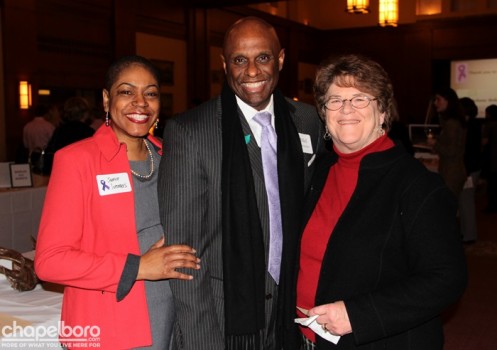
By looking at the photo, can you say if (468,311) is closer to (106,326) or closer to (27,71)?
(106,326)

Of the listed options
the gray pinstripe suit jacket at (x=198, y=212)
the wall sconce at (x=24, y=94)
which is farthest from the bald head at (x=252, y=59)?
the wall sconce at (x=24, y=94)

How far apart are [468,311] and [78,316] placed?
343 cm

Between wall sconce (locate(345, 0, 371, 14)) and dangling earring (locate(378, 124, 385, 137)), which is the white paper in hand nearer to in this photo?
dangling earring (locate(378, 124, 385, 137))

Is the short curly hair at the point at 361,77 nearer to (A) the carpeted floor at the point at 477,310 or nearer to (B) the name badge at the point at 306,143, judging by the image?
(B) the name badge at the point at 306,143

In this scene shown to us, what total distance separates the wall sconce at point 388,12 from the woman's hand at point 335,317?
10.6 meters

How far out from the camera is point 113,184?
161cm

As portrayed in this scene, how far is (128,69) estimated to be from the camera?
66.0 inches

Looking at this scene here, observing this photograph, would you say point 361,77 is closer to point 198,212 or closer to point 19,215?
point 198,212

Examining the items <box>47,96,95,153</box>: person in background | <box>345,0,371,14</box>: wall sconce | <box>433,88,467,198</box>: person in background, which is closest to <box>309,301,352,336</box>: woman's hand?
<box>47,96,95,153</box>: person in background

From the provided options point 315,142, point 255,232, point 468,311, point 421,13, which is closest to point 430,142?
point 468,311

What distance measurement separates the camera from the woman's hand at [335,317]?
140 centimetres

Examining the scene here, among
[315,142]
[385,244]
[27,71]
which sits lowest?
[385,244]

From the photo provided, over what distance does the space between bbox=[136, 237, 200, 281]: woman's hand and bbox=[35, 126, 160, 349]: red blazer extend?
6 cm

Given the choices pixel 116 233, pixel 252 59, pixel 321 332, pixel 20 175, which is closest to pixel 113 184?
pixel 116 233
